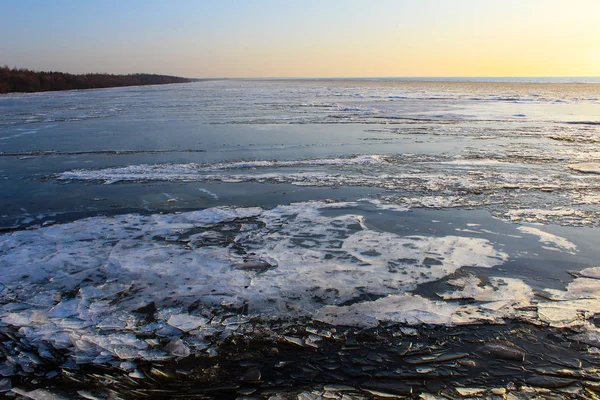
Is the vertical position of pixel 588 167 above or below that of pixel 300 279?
above

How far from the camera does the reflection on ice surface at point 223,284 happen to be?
10.8 feet

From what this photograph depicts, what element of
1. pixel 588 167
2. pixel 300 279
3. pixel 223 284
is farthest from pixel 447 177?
pixel 223 284

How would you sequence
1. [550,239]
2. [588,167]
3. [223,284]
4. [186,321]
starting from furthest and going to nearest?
[588,167]
[550,239]
[223,284]
[186,321]

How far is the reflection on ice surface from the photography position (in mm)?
3279

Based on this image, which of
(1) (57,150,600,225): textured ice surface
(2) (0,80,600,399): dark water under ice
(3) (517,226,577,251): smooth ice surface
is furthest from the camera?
(1) (57,150,600,225): textured ice surface

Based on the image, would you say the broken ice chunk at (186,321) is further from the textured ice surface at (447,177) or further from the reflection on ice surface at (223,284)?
the textured ice surface at (447,177)

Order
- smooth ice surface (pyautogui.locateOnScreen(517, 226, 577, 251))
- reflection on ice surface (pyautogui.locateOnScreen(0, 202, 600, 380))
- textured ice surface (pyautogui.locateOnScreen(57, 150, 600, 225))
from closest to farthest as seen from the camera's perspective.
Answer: reflection on ice surface (pyautogui.locateOnScreen(0, 202, 600, 380)), smooth ice surface (pyautogui.locateOnScreen(517, 226, 577, 251)), textured ice surface (pyautogui.locateOnScreen(57, 150, 600, 225))

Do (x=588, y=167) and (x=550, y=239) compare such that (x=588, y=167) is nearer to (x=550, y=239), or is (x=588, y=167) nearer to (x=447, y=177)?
(x=447, y=177)

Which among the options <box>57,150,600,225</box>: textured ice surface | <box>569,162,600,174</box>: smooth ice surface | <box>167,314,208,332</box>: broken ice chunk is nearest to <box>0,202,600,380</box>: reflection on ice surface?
<box>167,314,208,332</box>: broken ice chunk

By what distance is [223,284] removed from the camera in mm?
4027

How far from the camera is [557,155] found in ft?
33.3

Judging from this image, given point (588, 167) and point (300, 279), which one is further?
point (588, 167)

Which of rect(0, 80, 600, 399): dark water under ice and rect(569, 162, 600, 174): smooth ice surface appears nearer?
rect(0, 80, 600, 399): dark water under ice

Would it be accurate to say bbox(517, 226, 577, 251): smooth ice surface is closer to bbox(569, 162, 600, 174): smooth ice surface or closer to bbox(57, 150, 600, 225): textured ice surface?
bbox(57, 150, 600, 225): textured ice surface
